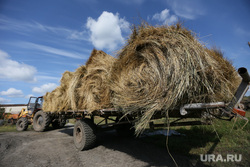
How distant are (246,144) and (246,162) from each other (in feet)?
3.54

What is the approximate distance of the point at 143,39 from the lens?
2643mm

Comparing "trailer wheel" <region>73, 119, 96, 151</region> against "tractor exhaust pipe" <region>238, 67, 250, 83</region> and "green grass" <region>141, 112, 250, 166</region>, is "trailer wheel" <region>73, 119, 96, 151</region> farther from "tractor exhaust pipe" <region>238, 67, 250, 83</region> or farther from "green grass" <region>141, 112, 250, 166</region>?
"tractor exhaust pipe" <region>238, 67, 250, 83</region>

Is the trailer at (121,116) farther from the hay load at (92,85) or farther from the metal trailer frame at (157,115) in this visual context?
the hay load at (92,85)

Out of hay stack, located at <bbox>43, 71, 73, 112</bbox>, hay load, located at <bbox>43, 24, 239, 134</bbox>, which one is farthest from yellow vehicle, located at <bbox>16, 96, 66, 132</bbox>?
hay load, located at <bbox>43, 24, 239, 134</bbox>

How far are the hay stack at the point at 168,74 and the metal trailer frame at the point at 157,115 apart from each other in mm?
158

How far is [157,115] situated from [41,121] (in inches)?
282

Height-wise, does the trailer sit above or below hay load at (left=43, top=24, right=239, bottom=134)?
below

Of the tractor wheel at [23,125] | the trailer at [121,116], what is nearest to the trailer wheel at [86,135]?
the trailer at [121,116]

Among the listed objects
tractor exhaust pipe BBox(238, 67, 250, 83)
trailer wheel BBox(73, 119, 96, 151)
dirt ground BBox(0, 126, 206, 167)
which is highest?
tractor exhaust pipe BBox(238, 67, 250, 83)

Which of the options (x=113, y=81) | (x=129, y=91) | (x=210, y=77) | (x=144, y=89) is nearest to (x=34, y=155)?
(x=113, y=81)

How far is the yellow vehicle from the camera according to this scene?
723cm

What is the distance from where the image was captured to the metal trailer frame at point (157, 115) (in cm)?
190

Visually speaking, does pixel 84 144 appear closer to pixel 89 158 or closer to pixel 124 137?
pixel 89 158

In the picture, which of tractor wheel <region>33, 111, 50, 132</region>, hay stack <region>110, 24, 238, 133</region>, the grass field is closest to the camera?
hay stack <region>110, 24, 238, 133</region>
